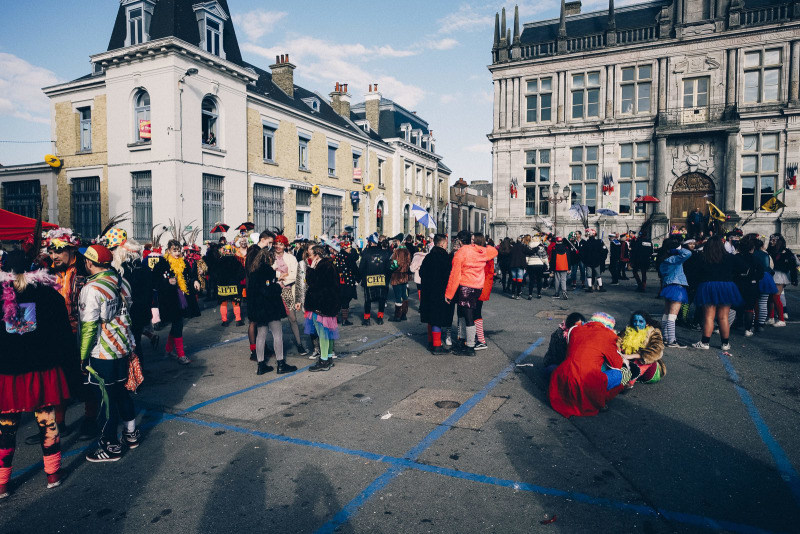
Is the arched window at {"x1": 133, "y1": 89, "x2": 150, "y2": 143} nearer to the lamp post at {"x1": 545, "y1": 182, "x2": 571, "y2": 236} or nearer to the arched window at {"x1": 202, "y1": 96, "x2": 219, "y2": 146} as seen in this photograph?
the arched window at {"x1": 202, "y1": 96, "x2": 219, "y2": 146}

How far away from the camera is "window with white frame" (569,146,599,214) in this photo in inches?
1061

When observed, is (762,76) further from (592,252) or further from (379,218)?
(379,218)

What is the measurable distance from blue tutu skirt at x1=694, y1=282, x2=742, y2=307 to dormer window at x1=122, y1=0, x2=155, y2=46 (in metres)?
20.3

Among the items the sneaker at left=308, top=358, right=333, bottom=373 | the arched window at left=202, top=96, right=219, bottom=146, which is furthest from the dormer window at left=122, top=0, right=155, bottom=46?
the sneaker at left=308, top=358, right=333, bottom=373

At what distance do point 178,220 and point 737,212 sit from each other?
25.9 m

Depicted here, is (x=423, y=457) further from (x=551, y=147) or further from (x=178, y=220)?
(x=551, y=147)

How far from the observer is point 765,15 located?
Answer: 917 inches

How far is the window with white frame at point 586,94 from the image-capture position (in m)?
26.7

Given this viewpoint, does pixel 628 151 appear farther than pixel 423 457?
Yes

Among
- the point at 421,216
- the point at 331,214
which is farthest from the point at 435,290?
the point at 331,214

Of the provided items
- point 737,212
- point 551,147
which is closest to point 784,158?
point 737,212

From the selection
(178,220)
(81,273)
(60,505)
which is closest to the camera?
(60,505)

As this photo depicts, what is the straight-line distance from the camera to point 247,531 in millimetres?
3281

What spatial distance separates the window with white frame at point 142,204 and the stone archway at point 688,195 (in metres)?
24.6
